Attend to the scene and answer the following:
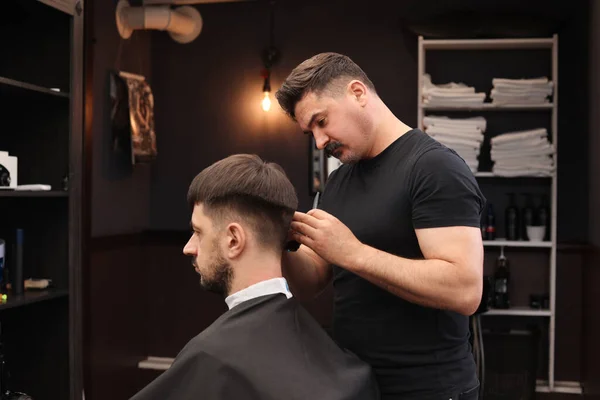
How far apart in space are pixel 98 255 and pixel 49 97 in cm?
158

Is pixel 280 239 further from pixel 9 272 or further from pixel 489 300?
pixel 489 300

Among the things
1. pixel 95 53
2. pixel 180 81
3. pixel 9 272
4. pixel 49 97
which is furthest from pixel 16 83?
pixel 180 81

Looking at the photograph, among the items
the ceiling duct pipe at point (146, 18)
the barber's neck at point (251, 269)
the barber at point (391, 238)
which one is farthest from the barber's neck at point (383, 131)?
the ceiling duct pipe at point (146, 18)

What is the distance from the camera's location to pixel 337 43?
15.8 feet

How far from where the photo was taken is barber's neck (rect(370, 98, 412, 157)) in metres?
1.87

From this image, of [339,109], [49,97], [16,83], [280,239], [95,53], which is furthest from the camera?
[95,53]

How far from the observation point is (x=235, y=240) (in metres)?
1.67

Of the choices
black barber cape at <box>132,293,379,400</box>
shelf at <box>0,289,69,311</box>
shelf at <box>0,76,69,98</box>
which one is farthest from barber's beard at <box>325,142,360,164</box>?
shelf at <box>0,289,69,311</box>

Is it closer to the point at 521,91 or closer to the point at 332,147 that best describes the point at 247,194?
the point at 332,147

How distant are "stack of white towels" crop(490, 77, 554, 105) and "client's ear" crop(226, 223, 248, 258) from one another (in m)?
3.08

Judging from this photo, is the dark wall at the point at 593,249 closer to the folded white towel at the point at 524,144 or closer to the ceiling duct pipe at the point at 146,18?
the folded white towel at the point at 524,144

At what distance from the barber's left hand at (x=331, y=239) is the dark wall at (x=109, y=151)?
2.76 meters

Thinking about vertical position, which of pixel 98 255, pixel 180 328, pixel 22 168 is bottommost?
pixel 180 328

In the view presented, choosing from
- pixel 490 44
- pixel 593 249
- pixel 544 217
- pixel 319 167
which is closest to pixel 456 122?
pixel 490 44
